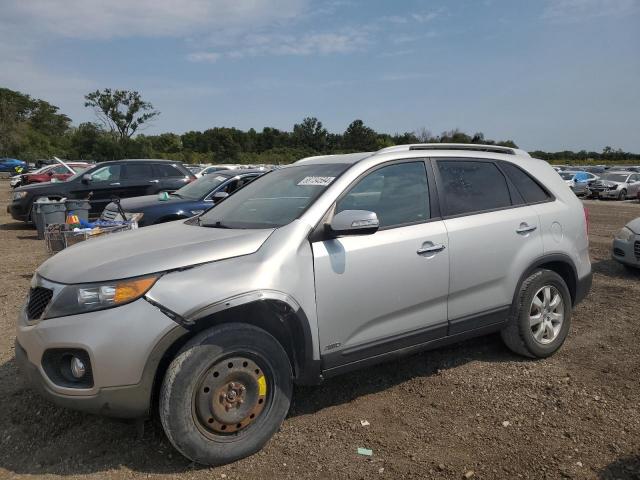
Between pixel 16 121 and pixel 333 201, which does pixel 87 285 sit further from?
pixel 16 121

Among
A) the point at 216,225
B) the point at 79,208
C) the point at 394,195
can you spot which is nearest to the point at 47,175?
the point at 79,208

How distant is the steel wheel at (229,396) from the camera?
2686 mm

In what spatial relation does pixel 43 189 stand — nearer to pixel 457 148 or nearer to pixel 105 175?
pixel 105 175

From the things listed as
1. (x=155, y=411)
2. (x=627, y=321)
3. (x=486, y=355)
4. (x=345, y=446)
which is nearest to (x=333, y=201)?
(x=345, y=446)

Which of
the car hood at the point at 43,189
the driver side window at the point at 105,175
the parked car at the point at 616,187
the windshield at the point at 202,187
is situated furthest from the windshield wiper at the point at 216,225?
the parked car at the point at 616,187

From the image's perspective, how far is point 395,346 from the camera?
3357 mm

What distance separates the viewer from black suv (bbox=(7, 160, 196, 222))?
454 inches

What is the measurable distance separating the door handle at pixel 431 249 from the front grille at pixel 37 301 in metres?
2.26

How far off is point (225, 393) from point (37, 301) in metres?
1.21

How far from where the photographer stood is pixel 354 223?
9.83 ft

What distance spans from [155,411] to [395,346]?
5.36ft

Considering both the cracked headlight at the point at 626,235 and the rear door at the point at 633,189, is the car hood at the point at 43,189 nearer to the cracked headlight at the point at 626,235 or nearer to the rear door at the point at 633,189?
the cracked headlight at the point at 626,235

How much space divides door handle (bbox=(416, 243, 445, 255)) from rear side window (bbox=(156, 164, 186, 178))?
978cm

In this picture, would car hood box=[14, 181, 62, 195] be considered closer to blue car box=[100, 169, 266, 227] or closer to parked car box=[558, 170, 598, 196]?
blue car box=[100, 169, 266, 227]
